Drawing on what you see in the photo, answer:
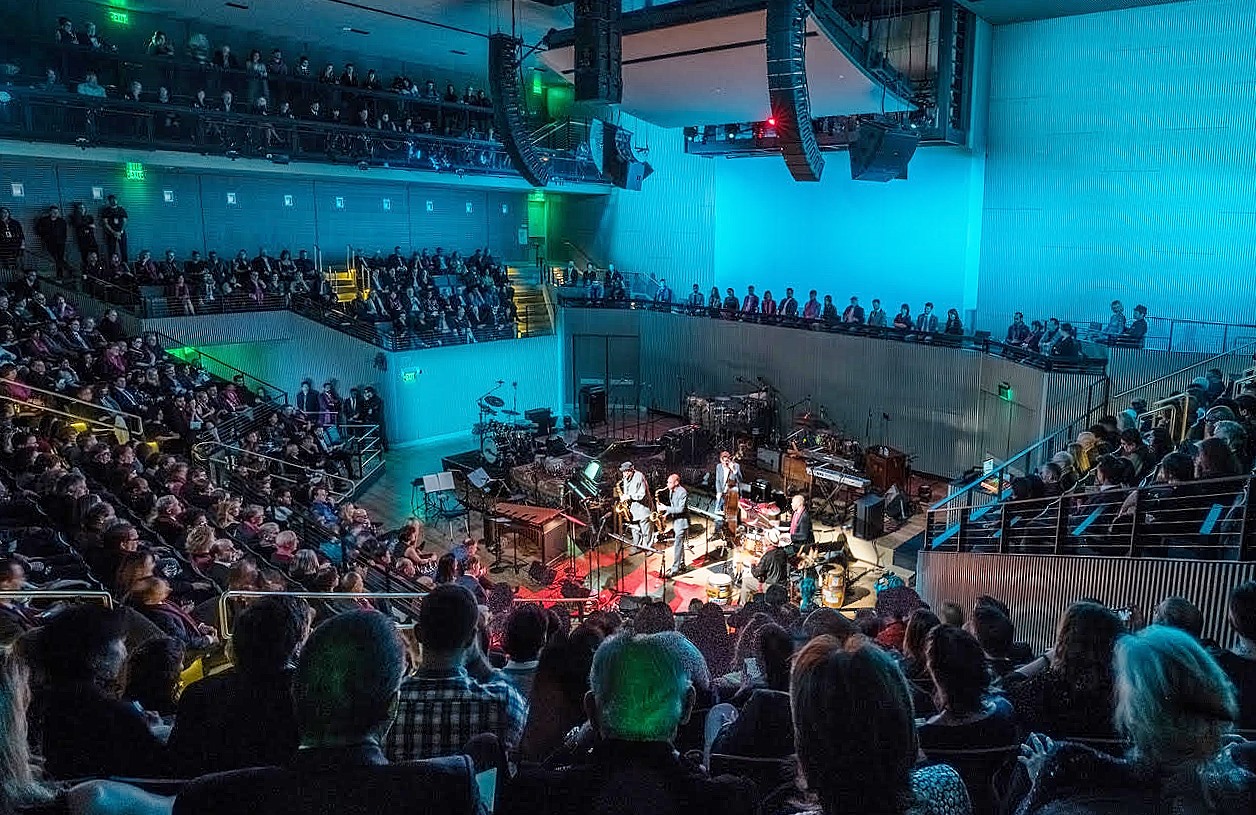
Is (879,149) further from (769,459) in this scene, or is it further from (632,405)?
(632,405)

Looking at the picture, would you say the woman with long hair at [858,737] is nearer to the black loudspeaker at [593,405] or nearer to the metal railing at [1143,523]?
the metal railing at [1143,523]

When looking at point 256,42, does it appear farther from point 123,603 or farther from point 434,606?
point 434,606

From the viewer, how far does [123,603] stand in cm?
459

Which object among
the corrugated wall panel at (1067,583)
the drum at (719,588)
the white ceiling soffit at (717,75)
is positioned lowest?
the drum at (719,588)

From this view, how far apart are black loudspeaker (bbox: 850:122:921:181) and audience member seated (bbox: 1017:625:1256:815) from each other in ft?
39.7

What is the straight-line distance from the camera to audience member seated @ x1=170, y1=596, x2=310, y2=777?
239cm

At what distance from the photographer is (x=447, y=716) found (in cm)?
254

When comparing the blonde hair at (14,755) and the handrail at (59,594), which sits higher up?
the blonde hair at (14,755)

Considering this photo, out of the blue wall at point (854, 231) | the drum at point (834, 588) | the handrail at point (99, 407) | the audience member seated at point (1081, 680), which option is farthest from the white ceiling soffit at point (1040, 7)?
the audience member seated at point (1081, 680)

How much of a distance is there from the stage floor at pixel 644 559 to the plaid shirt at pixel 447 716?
284 inches

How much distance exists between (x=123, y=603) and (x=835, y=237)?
18.1 metres

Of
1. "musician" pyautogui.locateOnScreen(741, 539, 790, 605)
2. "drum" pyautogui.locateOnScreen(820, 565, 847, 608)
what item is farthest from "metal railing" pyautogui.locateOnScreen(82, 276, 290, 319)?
"drum" pyautogui.locateOnScreen(820, 565, 847, 608)

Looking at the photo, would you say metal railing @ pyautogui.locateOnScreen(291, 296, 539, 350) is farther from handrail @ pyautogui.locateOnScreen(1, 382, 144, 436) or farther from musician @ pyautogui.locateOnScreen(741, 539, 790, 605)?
musician @ pyautogui.locateOnScreen(741, 539, 790, 605)

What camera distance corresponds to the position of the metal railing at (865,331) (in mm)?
13547
